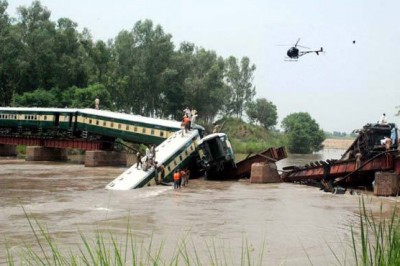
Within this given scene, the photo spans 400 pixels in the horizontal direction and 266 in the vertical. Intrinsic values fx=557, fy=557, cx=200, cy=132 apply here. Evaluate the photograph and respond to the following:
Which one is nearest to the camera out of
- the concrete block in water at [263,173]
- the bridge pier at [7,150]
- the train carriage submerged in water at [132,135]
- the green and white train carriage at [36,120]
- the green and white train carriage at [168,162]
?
the green and white train carriage at [168,162]

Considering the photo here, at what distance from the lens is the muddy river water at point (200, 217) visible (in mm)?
11898

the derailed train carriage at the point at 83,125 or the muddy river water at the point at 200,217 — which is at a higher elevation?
the derailed train carriage at the point at 83,125

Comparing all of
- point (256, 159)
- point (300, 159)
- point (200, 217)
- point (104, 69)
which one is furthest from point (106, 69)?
point (200, 217)

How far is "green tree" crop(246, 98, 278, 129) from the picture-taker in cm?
12038

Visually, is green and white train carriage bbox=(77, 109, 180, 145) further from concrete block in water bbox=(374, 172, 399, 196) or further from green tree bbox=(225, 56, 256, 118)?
green tree bbox=(225, 56, 256, 118)

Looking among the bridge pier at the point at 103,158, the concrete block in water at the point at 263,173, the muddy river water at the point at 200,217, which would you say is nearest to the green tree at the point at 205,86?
the bridge pier at the point at 103,158

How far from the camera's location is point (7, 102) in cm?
7850

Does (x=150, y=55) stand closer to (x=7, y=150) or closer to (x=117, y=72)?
(x=117, y=72)

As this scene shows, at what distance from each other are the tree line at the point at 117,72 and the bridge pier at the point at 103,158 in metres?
23.7

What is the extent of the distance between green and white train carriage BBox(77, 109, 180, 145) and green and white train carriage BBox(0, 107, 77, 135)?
4.40 feet

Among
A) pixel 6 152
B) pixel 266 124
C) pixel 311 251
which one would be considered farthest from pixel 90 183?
pixel 266 124

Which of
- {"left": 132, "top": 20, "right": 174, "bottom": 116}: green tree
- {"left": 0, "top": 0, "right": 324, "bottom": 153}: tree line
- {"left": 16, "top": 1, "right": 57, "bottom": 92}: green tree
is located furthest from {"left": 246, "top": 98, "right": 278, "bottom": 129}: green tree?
{"left": 16, "top": 1, "right": 57, "bottom": 92}: green tree

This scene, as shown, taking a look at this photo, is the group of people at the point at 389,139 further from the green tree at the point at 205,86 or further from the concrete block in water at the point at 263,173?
the green tree at the point at 205,86

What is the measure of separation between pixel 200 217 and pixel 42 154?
3461cm
